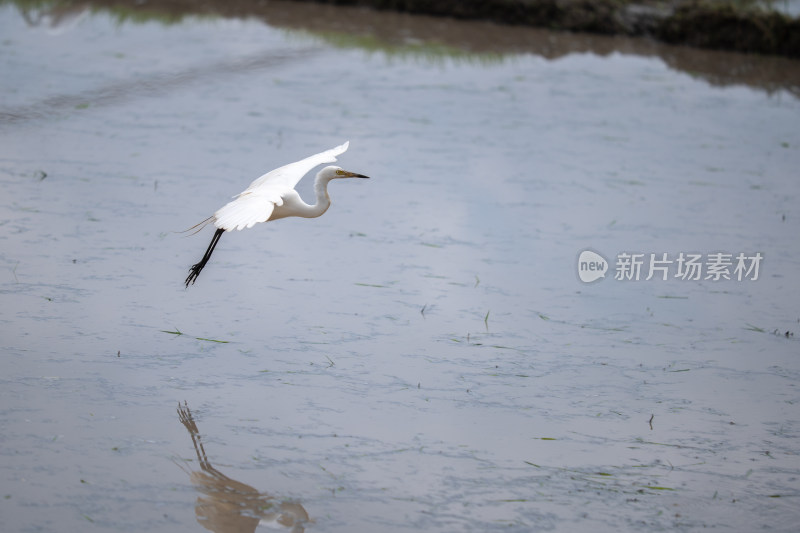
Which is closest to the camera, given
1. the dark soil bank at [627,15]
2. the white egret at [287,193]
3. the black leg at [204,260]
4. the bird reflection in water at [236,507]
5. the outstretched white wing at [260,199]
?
the bird reflection in water at [236,507]

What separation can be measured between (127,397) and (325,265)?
Result: 5.13 ft

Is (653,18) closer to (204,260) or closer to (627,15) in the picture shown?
(627,15)

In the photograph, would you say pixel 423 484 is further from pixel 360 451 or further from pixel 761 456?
pixel 761 456

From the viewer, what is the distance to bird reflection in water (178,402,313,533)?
2.71 meters

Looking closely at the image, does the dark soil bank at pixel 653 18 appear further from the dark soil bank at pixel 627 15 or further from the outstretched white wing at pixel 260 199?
the outstretched white wing at pixel 260 199

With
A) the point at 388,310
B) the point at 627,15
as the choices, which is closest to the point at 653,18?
the point at 627,15

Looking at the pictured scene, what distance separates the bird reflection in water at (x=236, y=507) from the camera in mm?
2705

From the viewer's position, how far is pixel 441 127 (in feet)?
23.4

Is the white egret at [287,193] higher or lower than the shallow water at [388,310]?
higher

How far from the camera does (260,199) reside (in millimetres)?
3631

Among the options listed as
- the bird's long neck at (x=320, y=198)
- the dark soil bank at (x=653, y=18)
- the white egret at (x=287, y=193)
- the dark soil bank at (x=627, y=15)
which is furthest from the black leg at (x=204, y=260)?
the dark soil bank at (x=653, y=18)

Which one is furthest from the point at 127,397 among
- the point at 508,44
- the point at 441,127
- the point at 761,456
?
the point at 508,44

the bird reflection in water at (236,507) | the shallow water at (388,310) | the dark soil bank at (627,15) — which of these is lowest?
the bird reflection in water at (236,507)

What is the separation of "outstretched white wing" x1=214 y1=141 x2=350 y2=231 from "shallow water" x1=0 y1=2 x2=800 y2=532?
513mm
